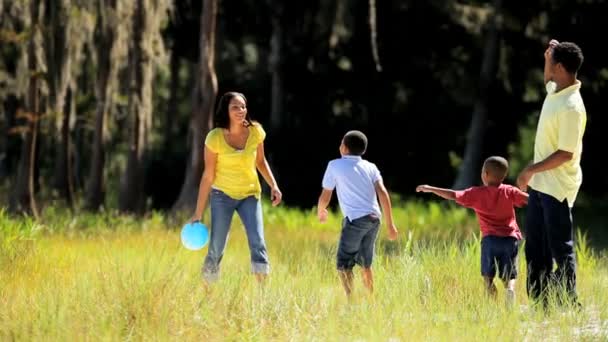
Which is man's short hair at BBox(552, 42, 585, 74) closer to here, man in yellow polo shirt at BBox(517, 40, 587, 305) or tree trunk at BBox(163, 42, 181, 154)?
man in yellow polo shirt at BBox(517, 40, 587, 305)

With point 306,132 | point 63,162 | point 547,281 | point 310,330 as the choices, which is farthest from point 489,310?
point 306,132

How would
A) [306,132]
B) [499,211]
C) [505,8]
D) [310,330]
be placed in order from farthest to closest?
[306,132] → [505,8] → [499,211] → [310,330]

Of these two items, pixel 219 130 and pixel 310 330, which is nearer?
pixel 310 330

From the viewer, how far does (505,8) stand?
2394cm

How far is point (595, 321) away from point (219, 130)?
3021 millimetres

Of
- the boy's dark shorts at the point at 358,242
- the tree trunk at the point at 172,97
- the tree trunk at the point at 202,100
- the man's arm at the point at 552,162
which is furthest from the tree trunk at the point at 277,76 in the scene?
the man's arm at the point at 552,162

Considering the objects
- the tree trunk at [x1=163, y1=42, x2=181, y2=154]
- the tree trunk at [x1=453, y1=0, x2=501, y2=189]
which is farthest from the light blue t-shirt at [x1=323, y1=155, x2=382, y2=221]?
the tree trunk at [x1=163, y1=42, x2=181, y2=154]

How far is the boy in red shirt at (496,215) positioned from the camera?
325 inches

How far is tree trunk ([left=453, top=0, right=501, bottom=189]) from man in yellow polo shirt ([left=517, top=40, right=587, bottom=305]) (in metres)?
16.7

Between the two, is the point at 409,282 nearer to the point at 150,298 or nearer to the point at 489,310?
the point at 489,310

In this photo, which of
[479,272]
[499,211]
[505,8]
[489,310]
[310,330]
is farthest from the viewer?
[505,8]

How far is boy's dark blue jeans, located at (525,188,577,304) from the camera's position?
25.6ft

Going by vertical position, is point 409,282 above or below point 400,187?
above

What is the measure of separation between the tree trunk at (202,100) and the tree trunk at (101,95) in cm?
177
